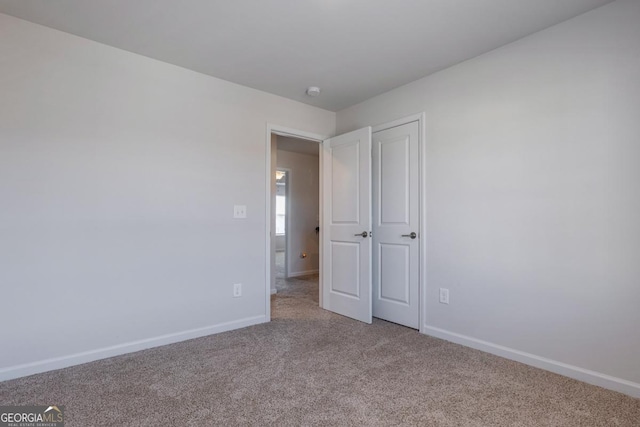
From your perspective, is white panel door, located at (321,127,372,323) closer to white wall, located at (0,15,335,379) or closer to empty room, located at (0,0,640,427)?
empty room, located at (0,0,640,427)

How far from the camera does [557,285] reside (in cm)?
216

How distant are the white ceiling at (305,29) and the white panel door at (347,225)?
85 cm

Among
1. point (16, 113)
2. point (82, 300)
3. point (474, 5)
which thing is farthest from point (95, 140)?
point (474, 5)

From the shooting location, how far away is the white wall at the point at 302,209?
6.02 m

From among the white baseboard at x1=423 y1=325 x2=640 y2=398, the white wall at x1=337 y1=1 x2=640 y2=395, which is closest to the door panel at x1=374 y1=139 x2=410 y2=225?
the white wall at x1=337 y1=1 x2=640 y2=395

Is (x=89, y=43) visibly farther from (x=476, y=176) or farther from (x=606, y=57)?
(x=606, y=57)

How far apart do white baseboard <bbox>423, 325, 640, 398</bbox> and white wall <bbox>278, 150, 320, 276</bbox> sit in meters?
3.54

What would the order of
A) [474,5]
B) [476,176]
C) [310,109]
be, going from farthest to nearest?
[310,109], [476,176], [474,5]

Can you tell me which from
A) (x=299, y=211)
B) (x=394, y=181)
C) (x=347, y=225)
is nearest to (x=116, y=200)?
(x=347, y=225)

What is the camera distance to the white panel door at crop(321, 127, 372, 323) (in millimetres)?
3271

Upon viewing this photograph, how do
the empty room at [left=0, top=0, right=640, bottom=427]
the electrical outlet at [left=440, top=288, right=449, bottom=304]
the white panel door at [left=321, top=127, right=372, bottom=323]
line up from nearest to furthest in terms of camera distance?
the empty room at [left=0, top=0, right=640, bottom=427], the electrical outlet at [left=440, top=288, right=449, bottom=304], the white panel door at [left=321, top=127, right=372, bottom=323]

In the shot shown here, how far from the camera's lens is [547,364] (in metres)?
2.19

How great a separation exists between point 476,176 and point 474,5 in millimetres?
1200

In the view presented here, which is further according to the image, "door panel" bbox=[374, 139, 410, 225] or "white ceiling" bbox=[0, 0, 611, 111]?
"door panel" bbox=[374, 139, 410, 225]
